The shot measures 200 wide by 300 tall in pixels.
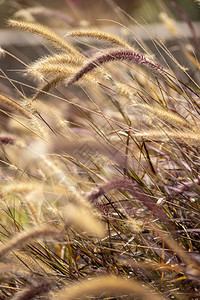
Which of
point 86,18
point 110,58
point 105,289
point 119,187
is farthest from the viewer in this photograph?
point 86,18

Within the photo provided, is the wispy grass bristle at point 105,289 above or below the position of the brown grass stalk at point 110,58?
below

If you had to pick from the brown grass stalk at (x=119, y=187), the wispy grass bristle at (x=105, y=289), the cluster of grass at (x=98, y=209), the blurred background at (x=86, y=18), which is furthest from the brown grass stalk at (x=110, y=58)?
the blurred background at (x=86, y=18)

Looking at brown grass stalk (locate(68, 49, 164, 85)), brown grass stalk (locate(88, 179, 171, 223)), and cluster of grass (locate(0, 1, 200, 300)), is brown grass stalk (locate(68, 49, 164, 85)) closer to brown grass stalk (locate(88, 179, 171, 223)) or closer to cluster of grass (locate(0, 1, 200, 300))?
cluster of grass (locate(0, 1, 200, 300))

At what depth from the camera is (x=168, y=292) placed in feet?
3.21

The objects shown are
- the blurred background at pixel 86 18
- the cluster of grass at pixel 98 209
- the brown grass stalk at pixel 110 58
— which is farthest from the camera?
the blurred background at pixel 86 18

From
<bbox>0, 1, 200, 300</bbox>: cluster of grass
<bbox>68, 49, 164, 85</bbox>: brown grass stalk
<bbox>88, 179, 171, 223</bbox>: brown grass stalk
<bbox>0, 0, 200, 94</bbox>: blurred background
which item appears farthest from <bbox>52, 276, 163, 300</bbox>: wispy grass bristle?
<bbox>0, 0, 200, 94</bbox>: blurred background

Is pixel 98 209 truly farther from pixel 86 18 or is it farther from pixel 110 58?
pixel 86 18

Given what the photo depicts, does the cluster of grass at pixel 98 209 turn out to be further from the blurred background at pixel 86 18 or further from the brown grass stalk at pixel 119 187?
the blurred background at pixel 86 18

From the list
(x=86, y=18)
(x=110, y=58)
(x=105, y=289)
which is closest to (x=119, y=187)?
(x=105, y=289)

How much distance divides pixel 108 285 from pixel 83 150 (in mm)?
318

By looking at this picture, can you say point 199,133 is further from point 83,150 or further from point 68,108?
point 68,108

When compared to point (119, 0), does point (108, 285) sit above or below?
below

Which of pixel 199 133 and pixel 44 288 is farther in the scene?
pixel 199 133

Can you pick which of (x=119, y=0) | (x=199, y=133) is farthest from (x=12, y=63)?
(x=199, y=133)
